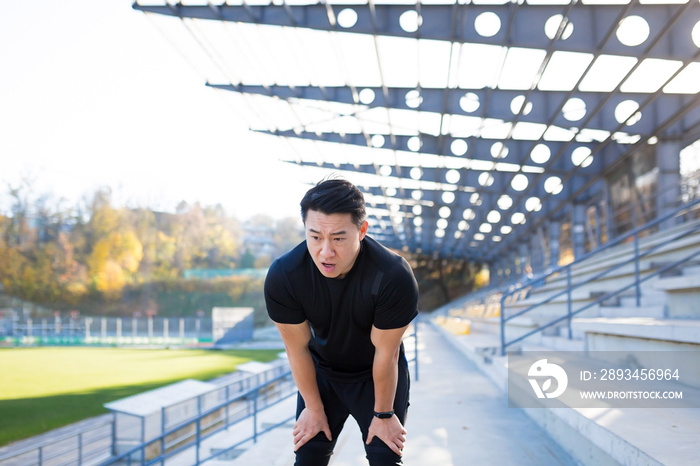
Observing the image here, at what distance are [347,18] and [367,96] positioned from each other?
3.51 m

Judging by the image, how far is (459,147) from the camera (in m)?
16.2

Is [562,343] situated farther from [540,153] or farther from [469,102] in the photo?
[540,153]

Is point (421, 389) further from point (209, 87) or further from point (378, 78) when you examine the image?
point (209, 87)

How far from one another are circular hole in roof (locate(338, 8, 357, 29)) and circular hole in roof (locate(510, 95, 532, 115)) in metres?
4.49

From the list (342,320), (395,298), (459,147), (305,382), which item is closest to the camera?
(395,298)

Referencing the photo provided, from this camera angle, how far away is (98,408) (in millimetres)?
19422

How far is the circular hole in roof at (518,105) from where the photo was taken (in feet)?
40.6

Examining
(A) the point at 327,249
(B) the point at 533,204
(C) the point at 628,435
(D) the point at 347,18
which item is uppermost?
(D) the point at 347,18

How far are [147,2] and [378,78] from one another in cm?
499

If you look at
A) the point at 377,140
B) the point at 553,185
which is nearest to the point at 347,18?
the point at 377,140

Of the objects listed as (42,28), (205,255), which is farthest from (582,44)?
(42,28)

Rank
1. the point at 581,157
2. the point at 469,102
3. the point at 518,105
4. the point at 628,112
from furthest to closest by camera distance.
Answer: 1. the point at 581,157
2. the point at 469,102
3. the point at 518,105
4. the point at 628,112

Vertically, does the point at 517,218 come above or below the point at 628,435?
above

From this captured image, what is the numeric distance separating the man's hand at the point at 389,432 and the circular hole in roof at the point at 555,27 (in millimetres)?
8200
